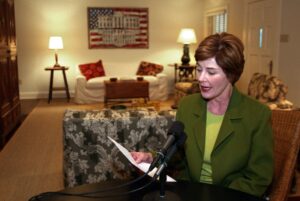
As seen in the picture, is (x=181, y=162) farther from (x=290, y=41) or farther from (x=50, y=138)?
(x=290, y=41)

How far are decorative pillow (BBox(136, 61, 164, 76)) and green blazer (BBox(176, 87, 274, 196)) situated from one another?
6.38m

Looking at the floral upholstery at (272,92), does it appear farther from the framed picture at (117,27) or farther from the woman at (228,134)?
the framed picture at (117,27)

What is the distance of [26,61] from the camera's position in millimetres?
7984

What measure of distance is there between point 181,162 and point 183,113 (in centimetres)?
24

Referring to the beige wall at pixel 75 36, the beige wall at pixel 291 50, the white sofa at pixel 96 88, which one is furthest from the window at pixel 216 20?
the beige wall at pixel 291 50

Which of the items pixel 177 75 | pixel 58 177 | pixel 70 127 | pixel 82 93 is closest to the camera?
pixel 70 127

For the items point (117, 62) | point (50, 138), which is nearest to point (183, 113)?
point (50, 138)

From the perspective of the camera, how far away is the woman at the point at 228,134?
149 centimetres

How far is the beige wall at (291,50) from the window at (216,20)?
2.19 metres

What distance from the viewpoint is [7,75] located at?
16.3 ft

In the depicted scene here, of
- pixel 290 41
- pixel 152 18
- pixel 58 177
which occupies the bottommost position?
pixel 58 177

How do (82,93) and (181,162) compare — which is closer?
(181,162)

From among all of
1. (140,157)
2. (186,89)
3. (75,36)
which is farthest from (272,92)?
(75,36)

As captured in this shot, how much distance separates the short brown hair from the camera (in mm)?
1479
